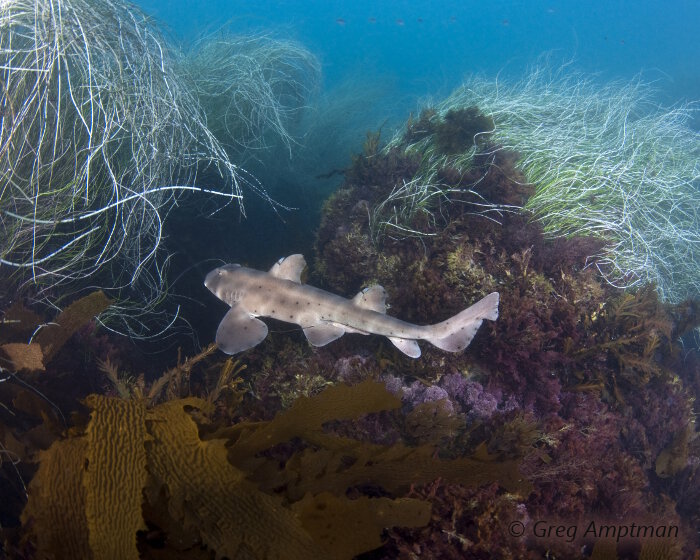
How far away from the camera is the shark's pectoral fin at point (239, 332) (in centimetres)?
432

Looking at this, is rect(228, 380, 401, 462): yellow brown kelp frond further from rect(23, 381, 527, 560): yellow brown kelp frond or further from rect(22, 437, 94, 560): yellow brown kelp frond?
rect(22, 437, 94, 560): yellow brown kelp frond

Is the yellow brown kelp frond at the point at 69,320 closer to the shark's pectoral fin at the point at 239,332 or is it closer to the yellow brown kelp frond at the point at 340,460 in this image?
the shark's pectoral fin at the point at 239,332

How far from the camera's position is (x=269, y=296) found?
4.51 m

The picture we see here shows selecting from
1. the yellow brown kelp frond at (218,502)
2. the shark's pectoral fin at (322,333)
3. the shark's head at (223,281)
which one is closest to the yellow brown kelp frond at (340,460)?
the yellow brown kelp frond at (218,502)

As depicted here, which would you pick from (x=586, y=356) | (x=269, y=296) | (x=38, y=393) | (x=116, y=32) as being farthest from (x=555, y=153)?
(x=38, y=393)

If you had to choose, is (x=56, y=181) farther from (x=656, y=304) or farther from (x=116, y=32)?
(x=656, y=304)

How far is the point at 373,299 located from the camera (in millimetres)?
4098

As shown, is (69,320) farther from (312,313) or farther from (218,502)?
(218,502)

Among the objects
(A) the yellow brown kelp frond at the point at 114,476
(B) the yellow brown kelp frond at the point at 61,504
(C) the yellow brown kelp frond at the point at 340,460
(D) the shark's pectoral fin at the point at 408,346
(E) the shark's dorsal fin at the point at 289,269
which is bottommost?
(B) the yellow brown kelp frond at the point at 61,504

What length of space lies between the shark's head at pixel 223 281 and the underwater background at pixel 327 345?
83 cm

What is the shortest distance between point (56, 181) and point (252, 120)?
4.29 meters

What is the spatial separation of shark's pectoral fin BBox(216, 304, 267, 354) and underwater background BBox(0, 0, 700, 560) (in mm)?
452

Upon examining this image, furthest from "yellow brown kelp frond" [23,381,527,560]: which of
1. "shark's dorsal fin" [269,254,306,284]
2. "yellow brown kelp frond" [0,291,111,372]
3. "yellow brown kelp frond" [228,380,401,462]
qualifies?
"shark's dorsal fin" [269,254,306,284]

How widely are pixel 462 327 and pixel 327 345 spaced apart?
5.70ft
